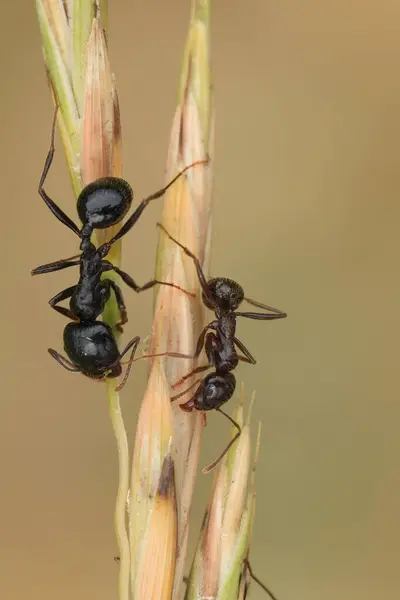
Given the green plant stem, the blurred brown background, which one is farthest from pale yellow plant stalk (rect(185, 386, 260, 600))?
the blurred brown background

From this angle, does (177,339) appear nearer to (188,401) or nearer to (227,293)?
(188,401)

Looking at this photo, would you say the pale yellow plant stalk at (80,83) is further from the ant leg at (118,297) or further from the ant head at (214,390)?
the ant head at (214,390)

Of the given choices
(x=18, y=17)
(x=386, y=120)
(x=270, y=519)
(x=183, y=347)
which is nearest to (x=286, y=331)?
(x=270, y=519)

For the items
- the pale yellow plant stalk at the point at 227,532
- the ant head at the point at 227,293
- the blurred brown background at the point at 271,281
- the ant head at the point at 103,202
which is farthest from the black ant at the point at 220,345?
the blurred brown background at the point at 271,281

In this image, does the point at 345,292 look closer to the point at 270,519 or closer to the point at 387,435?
the point at 387,435

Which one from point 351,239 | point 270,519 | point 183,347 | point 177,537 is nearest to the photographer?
point 177,537

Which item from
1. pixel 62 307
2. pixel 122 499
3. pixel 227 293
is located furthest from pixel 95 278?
pixel 122 499
